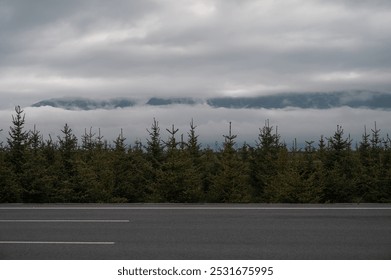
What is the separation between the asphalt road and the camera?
27.7ft

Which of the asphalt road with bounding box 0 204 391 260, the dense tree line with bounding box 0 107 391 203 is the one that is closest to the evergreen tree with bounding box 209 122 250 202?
the dense tree line with bounding box 0 107 391 203

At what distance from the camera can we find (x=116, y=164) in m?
32.0

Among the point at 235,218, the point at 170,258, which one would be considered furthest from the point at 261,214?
the point at 170,258

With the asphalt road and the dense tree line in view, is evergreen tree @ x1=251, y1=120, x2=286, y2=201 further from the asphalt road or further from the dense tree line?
the asphalt road

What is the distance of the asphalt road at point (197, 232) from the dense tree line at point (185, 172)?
34.6 feet

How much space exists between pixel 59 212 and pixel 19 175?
14.0 meters

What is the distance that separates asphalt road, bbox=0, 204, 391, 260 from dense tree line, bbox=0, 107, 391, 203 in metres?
Result: 10.5

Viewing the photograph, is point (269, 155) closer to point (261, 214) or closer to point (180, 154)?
point (180, 154)

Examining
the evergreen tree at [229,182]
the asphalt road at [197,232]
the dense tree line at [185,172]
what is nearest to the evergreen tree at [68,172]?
the dense tree line at [185,172]

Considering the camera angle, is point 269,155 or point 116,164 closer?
point 116,164

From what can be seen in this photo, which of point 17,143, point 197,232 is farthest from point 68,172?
point 197,232

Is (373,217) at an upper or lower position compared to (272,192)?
upper

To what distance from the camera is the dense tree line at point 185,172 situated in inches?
992

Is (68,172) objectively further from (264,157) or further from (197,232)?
(197,232)
